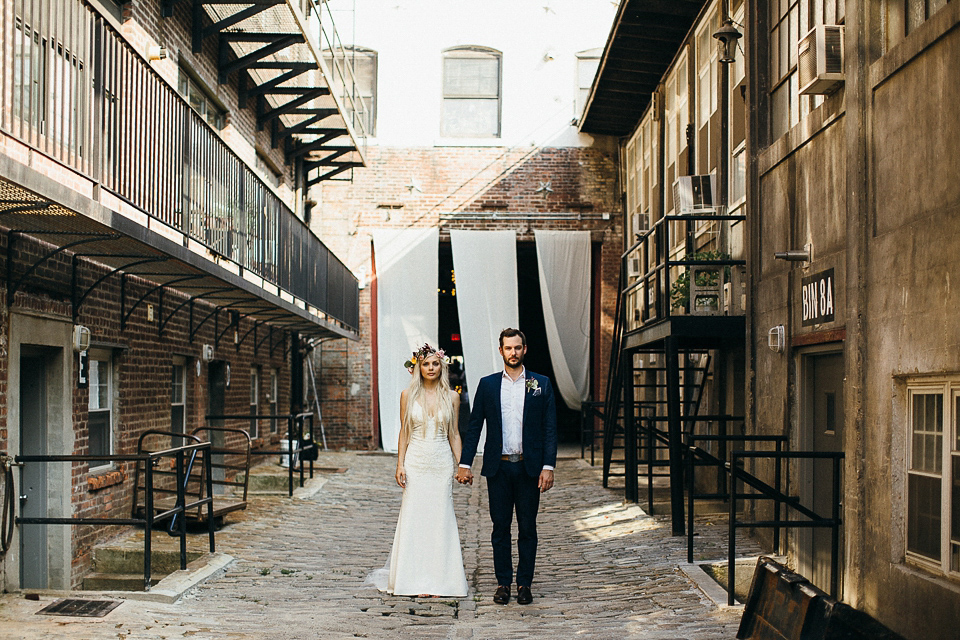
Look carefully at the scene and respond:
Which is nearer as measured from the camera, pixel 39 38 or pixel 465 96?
pixel 39 38

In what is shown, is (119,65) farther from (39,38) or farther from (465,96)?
(465,96)

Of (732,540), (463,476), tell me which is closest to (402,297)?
(463,476)

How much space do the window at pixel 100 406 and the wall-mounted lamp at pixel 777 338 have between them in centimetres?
626

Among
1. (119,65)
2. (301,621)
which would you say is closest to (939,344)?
(301,621)

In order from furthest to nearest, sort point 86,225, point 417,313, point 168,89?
point 417,313 < point 168,89 < point 86,225

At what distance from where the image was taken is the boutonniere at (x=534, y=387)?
21.8 feet

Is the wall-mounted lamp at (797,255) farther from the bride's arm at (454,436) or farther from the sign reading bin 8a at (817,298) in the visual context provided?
the bride's arm at (454,436)

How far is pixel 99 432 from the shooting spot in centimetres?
914

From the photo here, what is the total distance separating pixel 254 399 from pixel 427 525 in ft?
32.5

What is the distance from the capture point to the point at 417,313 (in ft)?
67.0

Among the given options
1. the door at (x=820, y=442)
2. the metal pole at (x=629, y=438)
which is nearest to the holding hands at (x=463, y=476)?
the door at (x=820, y=442)

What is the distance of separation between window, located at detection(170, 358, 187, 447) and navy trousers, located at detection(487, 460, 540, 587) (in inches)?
246

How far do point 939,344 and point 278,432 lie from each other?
1388cm

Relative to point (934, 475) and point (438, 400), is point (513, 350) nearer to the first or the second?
point (438, 400)
